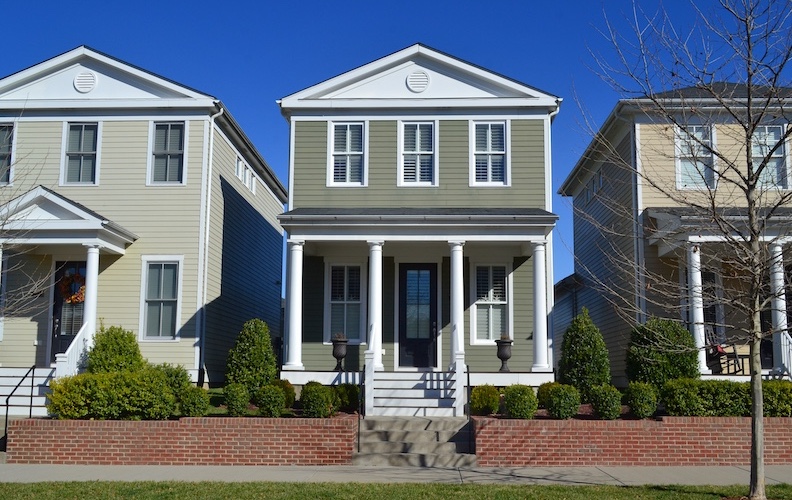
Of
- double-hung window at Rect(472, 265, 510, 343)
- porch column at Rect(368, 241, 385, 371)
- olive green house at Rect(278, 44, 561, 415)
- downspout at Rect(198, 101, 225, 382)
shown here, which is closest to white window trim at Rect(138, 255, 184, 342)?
downspout at Rect(198, 101, 225, 382)

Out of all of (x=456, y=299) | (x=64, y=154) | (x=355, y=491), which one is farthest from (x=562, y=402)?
(x=64, y=154)

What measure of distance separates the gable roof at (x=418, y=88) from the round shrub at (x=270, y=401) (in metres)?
8.01

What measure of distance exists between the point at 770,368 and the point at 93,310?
15.9 meters

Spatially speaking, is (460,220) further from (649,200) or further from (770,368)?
(770,368)

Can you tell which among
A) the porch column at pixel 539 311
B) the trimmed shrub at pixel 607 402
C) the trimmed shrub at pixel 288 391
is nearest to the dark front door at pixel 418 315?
the porch column at pixel 539 311

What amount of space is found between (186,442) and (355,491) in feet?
13.8

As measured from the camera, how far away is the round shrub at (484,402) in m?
14.9

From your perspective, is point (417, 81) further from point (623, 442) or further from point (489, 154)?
point (623, 442)

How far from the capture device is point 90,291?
59.6ft

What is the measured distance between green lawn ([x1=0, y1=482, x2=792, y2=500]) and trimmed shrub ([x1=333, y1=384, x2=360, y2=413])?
437 centimetres

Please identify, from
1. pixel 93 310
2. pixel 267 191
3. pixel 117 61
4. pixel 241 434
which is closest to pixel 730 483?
pixel 241 434

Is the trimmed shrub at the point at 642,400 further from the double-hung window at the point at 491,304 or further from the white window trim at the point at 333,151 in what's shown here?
the white window trim at the point at 333,151

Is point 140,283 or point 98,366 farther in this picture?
point 140,283

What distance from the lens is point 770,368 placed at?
19.3 m
